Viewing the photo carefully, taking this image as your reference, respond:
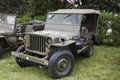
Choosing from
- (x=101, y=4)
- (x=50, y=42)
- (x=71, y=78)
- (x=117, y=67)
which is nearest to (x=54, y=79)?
(x=71, y=78)

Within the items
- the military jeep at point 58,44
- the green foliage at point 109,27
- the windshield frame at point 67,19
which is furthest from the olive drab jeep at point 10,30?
the green foliage at point 109,27

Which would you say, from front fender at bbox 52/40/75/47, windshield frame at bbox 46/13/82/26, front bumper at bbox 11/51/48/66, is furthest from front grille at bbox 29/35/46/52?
windshield frame at bbox 46/13/82/26

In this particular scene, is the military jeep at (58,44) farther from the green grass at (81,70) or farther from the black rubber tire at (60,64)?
the green grass at (81,70)

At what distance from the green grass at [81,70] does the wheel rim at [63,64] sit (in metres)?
0.27

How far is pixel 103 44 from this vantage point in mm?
10922

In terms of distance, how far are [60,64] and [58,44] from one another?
21.9 inches

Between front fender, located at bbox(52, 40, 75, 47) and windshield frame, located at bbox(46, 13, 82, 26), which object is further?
windshield frame, located at bbox(46, 13, 82, 26)

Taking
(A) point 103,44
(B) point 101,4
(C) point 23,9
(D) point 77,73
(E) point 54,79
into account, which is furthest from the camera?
(C) point 23,9

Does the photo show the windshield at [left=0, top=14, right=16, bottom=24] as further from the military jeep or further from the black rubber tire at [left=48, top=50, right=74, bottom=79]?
the black rubber tire at [left=48, top=50, right=74, bottom=79]

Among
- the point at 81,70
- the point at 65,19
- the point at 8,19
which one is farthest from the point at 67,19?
the point at 8,19

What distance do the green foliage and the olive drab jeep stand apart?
9.69ft

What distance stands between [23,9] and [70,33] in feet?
54.5

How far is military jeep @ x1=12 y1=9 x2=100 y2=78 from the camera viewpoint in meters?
6.12

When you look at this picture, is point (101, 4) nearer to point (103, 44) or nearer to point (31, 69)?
point (103, 44)
